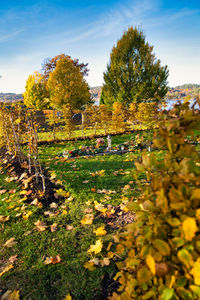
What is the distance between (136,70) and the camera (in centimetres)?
1866

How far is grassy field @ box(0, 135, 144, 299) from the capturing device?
1803 mm

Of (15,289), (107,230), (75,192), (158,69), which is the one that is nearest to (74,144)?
(75,192)

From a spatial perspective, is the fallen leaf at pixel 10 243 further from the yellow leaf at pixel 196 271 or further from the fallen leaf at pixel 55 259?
the yellow leaf at pixel 196 271

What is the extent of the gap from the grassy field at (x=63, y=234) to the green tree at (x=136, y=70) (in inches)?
640

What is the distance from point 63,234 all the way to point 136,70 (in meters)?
19.4

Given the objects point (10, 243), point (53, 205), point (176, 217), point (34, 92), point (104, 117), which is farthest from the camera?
point (34, 92)

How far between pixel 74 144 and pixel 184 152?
7775 millimetres

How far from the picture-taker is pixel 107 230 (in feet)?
8.35

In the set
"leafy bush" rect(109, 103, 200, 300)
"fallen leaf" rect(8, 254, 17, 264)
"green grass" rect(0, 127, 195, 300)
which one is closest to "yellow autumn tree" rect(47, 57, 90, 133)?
"green grass" rect(0, 127, 195, 300)

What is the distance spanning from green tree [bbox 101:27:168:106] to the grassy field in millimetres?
16268

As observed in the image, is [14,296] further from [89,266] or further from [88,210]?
[88,210]

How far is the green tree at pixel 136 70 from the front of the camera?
18.7 m

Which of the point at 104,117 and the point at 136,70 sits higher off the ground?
the point at 136,70

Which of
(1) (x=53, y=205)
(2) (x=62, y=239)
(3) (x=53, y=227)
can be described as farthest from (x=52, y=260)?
(1) (x=53, y=205)
